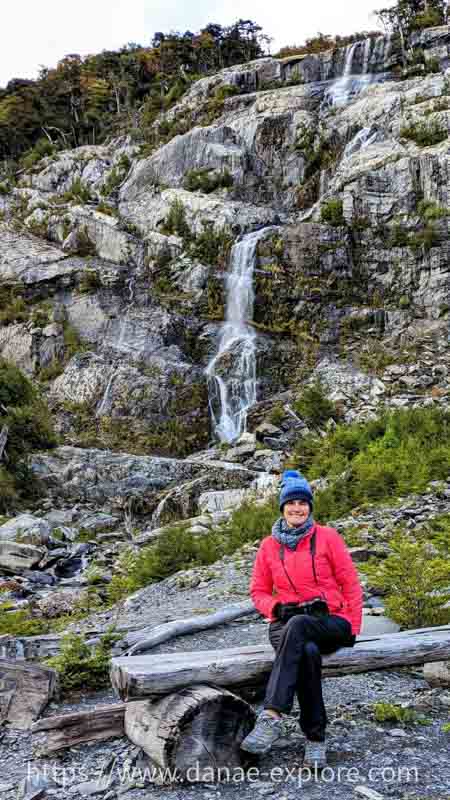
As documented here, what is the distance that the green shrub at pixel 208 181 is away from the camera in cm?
3406

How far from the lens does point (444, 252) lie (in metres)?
25.0

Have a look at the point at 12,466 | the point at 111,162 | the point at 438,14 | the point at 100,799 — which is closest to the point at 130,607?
the point at 100,799

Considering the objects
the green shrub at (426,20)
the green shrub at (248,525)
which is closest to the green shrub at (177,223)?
the green shrub at (426,20)

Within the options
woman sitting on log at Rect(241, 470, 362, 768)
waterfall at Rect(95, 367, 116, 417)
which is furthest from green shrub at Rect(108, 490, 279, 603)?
waterfall at Rect(95, 367, 116, 417)

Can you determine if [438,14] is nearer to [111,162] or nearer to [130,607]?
[111,162]

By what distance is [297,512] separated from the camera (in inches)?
179

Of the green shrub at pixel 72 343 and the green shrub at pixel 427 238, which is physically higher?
the green shrub at pixel 427 238

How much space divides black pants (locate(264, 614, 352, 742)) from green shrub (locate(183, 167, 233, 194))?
106 feet

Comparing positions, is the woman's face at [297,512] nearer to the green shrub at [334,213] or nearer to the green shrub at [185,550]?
the green shrub at [185,550]

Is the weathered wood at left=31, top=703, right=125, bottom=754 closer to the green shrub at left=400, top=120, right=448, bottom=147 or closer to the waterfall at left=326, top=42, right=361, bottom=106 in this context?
the green shrub at left=400, top=120, right=448, bottom=147

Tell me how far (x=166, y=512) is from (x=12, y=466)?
18.0 feet

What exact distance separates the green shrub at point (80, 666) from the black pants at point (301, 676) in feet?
7.86

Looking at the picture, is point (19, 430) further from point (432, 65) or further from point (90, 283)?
point (432, 65)

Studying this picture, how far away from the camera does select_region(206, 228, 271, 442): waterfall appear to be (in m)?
24.6
